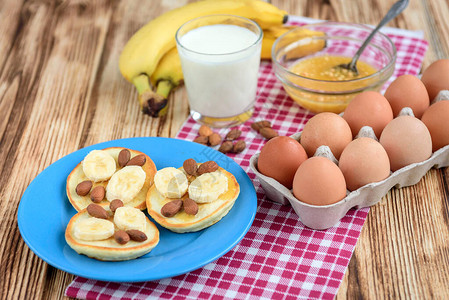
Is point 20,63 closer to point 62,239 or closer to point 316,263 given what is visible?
point 62,239

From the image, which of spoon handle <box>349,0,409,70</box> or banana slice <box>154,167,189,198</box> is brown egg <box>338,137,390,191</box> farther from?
spoon handle <box>349,0,409,70</box>

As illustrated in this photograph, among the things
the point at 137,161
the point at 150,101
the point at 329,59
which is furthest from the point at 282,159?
the point at 329,59

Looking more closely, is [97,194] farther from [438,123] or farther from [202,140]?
[438,123]

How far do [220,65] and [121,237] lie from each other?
65 centimetres

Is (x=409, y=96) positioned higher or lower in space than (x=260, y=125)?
higher

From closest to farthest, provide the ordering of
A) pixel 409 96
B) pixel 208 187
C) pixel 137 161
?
pixel 208 187 → pixel 137 161 → pixel 409 96

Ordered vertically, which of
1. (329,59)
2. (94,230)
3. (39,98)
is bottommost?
(39,98)

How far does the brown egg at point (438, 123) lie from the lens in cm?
149

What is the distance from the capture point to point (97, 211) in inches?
50.4

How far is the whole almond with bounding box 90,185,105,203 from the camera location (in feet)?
4.40

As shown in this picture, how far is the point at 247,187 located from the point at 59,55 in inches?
44.2

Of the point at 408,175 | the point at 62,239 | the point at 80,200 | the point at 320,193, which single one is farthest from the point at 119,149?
the point at 408,175

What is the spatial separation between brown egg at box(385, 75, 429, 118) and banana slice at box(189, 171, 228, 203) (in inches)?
22.8

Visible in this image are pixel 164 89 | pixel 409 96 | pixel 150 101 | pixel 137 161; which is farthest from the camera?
pixel 164 89
